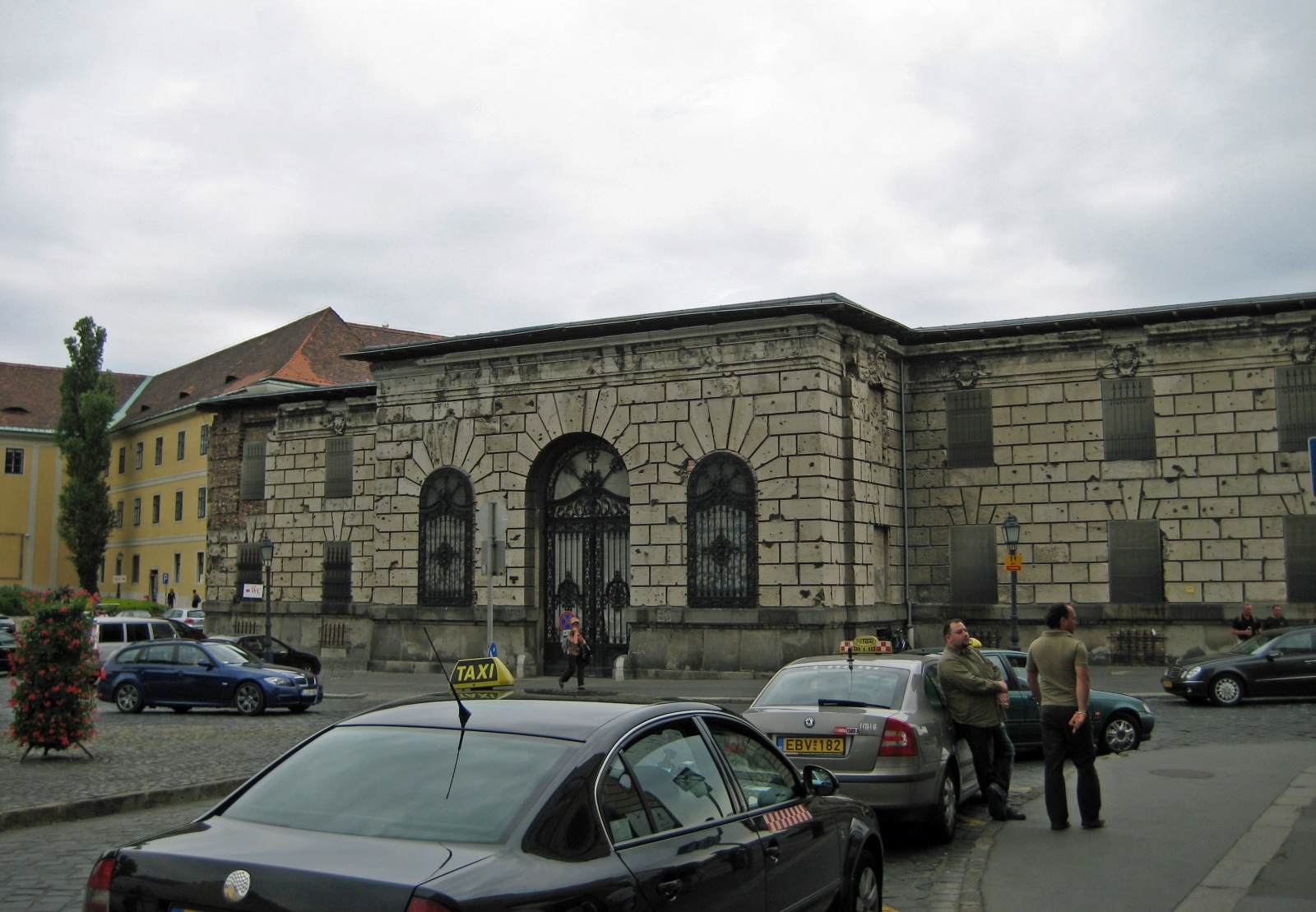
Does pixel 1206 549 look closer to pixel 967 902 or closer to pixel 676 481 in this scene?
pixel 676 481

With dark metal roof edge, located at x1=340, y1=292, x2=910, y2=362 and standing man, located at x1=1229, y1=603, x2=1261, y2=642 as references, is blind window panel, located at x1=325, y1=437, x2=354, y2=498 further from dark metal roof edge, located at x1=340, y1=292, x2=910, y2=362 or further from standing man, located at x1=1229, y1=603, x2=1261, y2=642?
standing man, located at x1=1229, y1=603, x2=1261, y2=642

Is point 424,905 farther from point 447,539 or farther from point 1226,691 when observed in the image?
point 447,539

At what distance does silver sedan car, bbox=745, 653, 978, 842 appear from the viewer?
32.1 feet

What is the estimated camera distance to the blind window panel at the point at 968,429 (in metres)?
29.7

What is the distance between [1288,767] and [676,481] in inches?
639

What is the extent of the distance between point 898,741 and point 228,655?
17007mm

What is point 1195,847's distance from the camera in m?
9.69

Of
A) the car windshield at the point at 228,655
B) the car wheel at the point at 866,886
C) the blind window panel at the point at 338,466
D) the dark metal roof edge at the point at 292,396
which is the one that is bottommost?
the car wheel at the point at 866,886

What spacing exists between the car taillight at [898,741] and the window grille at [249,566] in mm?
31874

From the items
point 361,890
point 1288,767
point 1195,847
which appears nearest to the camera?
point 361,890

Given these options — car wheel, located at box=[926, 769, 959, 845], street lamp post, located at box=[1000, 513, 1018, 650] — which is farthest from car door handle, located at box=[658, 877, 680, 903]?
street lamp post, located at box=[1000, 513, 1018, 650]

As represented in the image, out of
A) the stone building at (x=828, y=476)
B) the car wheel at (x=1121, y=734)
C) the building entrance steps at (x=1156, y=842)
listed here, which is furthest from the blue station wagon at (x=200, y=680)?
the building entrance steps at (x=1156, y=842)

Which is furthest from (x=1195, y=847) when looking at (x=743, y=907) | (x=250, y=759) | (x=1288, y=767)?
(x=250, y=759)

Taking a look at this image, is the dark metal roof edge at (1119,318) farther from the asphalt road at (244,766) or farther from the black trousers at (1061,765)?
the black trousers at (1061,765)
